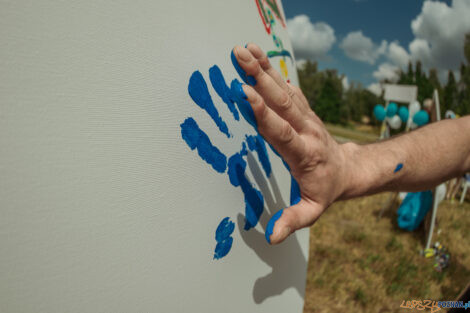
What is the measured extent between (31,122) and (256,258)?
1.75 ft

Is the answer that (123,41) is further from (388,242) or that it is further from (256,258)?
(388,242)

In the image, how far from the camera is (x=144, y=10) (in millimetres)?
366

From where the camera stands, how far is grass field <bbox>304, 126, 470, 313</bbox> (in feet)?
5.13

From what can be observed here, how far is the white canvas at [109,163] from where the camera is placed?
244mm

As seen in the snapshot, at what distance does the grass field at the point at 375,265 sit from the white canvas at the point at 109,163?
1.41 metres

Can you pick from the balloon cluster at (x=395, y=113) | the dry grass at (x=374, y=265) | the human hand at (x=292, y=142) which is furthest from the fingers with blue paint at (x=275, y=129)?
the balloon cluster at (x=395, y=113)

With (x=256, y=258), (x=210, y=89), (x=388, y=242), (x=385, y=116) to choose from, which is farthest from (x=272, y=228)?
(x=385, y=116)

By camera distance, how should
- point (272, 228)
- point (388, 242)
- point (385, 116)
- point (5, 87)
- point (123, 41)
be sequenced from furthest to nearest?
point (385, 116), point (388, 242), point (272, 228), point (123, 41), point (5, 87)

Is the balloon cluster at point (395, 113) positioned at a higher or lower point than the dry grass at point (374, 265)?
higher

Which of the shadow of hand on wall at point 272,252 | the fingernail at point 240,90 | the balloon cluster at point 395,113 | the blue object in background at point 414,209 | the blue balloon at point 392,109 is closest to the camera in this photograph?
the fingernail at point 240,90

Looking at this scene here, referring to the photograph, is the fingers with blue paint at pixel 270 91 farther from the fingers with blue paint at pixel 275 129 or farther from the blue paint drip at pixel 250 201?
the blue paint drip at pixel 250 201

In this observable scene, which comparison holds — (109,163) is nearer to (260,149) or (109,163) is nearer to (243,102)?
(243,102)

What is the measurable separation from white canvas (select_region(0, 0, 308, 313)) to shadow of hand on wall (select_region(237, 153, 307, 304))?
90mm

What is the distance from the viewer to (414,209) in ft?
7.55
